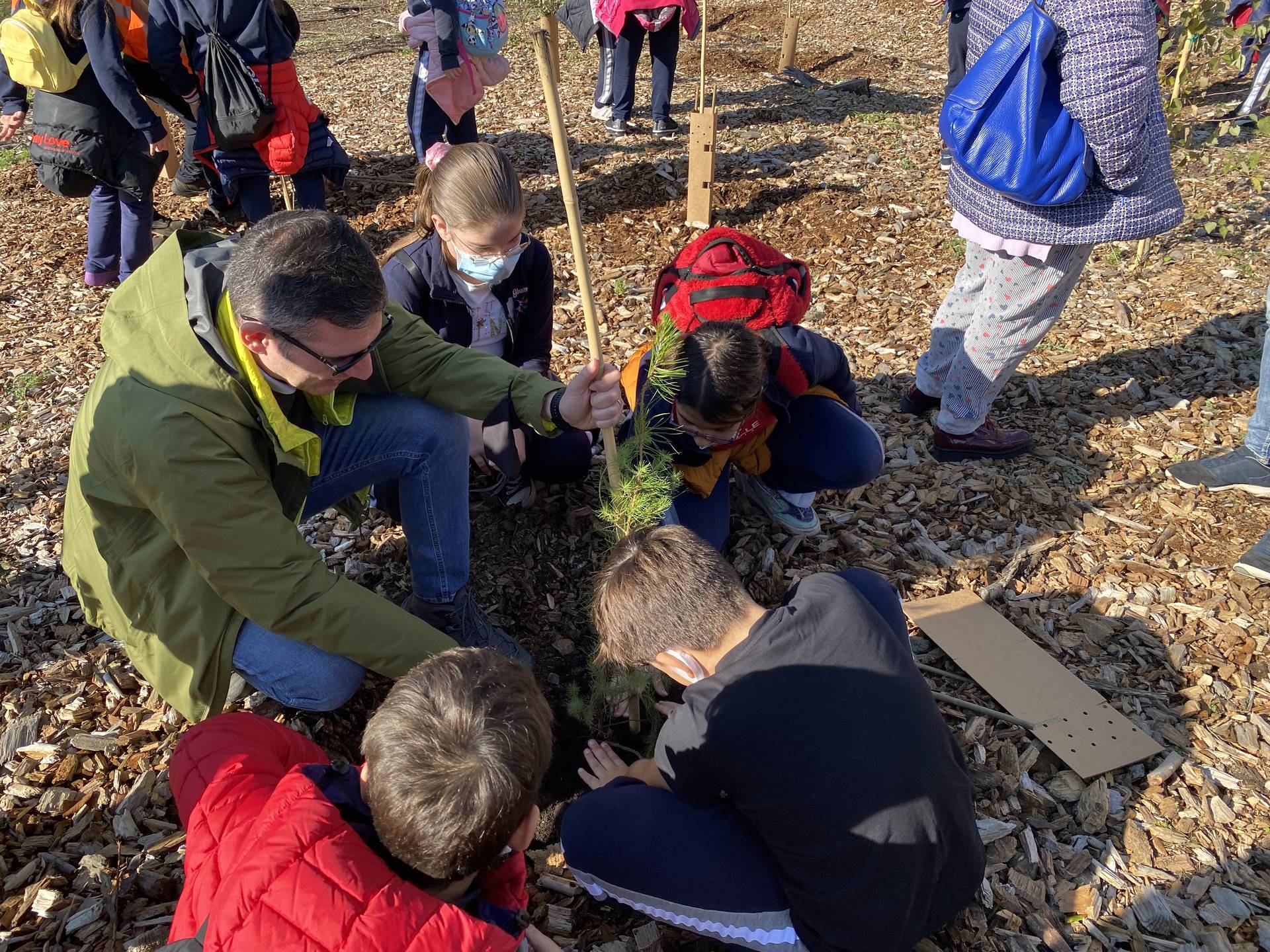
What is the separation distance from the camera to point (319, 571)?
188 centimetres

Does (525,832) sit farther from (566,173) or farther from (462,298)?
(462,298)

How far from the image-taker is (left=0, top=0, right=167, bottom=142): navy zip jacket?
3686 millimetres

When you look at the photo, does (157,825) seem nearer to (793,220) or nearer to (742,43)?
(793,220)

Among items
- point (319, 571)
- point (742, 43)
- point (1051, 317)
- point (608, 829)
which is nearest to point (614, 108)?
point (742, 43)

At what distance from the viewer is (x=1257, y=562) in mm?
2697

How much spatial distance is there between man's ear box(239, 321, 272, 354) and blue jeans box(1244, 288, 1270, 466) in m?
3.23

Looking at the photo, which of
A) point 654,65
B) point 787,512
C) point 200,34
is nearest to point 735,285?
point 787,512

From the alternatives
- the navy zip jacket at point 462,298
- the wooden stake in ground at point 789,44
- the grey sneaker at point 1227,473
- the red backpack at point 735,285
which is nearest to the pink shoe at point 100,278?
the navy zip jacket at point 462,298

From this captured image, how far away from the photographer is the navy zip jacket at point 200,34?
12.8 ft

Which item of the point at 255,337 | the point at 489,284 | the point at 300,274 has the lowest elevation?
the point at 489,284

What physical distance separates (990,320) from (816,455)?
34.2 inches

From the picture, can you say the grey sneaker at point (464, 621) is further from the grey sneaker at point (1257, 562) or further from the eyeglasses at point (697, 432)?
the grey sneaker at point (1257, 562)

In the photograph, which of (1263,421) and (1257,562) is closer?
(1257,562)

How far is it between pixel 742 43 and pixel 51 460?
7.95 metres
